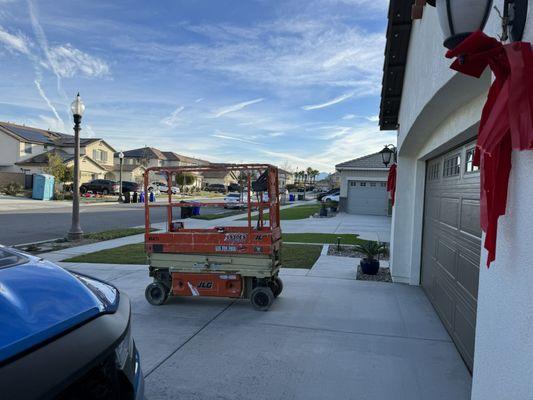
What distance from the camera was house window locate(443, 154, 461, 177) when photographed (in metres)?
4.85

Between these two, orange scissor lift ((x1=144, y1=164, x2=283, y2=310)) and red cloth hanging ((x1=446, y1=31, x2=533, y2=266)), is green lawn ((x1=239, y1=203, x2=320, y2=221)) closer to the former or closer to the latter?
orange scissor lift ((x1=144, y1=164, x2=283, y2=310))

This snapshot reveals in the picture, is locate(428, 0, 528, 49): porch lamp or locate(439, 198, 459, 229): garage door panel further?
locate(439, 198, 459, 229): garage door panel

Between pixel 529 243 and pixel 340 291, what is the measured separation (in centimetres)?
517

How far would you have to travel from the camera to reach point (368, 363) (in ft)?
13.6

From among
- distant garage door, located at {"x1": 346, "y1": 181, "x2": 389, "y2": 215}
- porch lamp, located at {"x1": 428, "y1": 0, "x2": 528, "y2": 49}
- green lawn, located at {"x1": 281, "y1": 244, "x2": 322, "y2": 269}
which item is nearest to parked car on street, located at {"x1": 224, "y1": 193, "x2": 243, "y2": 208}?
green lawn, located at {"x1": 281, "y1": 244, "x2": 322, "y2": 269}

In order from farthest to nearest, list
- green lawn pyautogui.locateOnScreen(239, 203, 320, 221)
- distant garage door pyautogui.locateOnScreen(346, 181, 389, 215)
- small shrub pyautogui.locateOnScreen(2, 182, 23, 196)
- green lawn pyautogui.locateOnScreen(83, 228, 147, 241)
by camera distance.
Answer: small shrub pyautogui.locateOnScreen(2, 182, 23, 196) → distant garage door pyautogui.locateOnScreen(346, 181, 389, 215) → green lawn pyautogui.locateOnScreen(239, 203, 320, 221) → green lawn pyautogui.locateOnScreen(83, 228, 147, 241)

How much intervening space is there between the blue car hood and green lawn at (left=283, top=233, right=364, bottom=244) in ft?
36.2

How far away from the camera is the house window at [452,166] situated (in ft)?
15.9

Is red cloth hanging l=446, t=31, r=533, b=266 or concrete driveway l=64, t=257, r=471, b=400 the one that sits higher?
red cloth hanging l=446, t=31, r=533, b=266

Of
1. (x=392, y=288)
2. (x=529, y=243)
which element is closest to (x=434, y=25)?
(x=529, y=243)

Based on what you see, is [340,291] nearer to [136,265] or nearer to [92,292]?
[136,265]

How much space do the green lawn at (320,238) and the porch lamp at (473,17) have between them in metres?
10.8

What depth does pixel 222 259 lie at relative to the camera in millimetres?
5809

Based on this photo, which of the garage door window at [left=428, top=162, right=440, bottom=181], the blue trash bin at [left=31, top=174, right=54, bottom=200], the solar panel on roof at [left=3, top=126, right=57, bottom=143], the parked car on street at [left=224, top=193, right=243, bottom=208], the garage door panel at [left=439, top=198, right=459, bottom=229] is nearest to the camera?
the garage door panel at [left=439, top=198, right=459, bottom=229]
